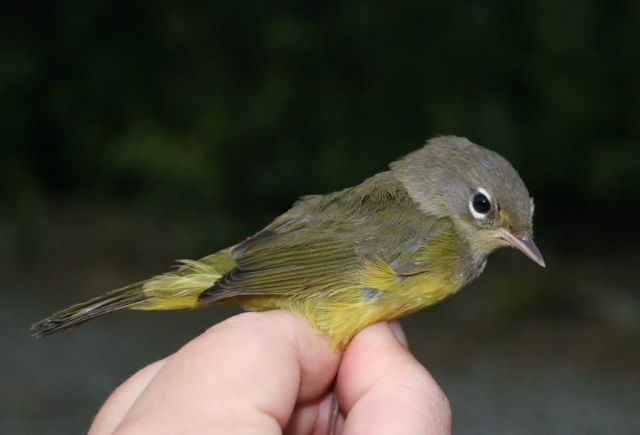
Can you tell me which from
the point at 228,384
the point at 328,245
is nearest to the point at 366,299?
the point at 328,245

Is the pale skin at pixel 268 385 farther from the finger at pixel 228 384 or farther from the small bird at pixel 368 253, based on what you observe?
the small bird at pixel 368 253

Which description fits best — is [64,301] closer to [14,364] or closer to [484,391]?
[14,364]

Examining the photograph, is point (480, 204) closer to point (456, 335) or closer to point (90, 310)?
point (90, 310)

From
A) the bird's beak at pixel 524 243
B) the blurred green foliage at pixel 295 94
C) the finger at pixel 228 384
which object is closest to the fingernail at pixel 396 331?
the finger at pixel 228 384

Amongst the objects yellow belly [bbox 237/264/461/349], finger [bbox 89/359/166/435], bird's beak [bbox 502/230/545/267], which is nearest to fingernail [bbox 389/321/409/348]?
yellow belly [bbox 237/264/461/349]

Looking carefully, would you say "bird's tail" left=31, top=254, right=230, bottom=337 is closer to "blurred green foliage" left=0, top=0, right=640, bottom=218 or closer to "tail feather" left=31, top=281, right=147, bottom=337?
"tail feather" left=31, top=281, right=147, bottom=337

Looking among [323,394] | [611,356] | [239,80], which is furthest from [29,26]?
[323,394]
